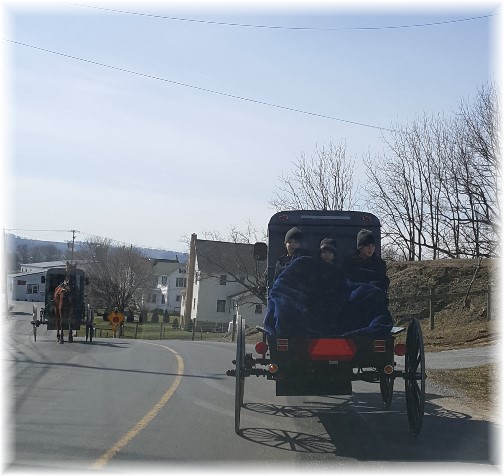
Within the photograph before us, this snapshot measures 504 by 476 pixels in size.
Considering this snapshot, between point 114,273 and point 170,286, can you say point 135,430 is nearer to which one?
point 114,273

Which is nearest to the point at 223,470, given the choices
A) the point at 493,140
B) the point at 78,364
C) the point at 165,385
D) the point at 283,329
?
the point at 283,329

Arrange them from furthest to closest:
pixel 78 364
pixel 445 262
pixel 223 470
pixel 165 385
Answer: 1. pixel 445 262
2. pixel 78 364
3. pixel 165 385
4. pixel 223 470

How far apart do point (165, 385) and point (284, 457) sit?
6.19 meters

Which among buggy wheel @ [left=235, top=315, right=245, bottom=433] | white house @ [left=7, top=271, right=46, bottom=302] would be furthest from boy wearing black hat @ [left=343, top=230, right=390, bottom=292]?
white house @ [left=7, top=271, right=46, bottom=302]

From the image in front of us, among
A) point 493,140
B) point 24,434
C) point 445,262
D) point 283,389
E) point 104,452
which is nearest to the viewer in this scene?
point 104,452

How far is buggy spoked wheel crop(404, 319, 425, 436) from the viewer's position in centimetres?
886

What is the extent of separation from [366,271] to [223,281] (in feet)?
143

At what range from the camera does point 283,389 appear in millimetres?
9508

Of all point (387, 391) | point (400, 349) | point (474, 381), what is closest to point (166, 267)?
point (474, 381)

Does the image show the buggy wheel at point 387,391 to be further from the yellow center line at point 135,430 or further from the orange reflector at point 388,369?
the yellow center line at point 135,430

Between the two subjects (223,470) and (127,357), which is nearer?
(223,470)

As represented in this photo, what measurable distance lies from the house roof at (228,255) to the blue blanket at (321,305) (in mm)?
44420

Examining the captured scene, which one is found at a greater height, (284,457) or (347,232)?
(347,232)

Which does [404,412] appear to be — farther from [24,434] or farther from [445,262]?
[445,262]
